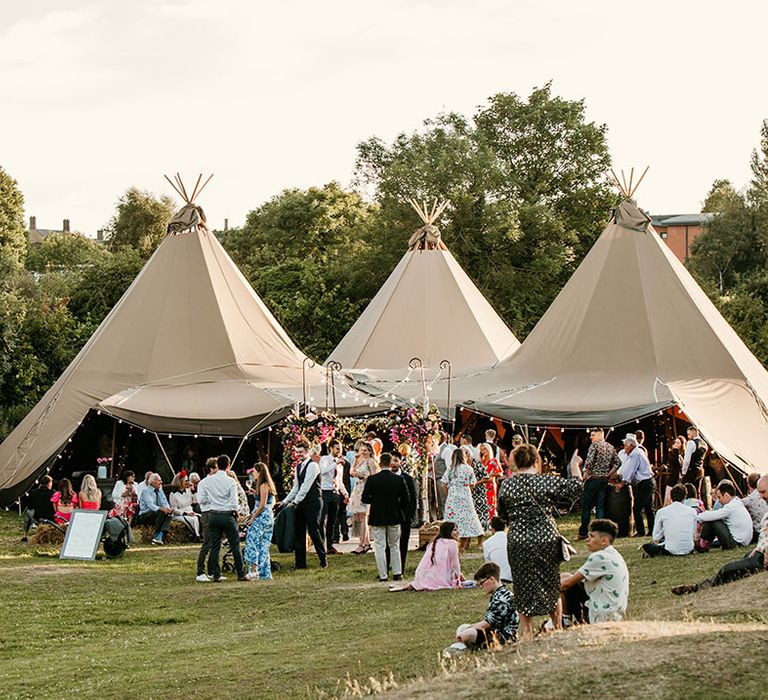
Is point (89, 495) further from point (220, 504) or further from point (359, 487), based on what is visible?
point (220, 504)

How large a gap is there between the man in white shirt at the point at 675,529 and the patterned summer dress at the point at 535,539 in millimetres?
5762

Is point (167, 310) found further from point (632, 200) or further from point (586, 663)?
point (586, 663)

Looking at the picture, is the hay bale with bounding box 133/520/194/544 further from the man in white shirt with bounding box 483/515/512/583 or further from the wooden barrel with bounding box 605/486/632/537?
the man in white shirt with bounding box 483/515/512/583

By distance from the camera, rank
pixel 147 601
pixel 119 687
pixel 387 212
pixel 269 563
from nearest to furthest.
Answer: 1. pixel 119 687
2. pixel 147 601
3. pixel 269 563
4. pixel 387 212

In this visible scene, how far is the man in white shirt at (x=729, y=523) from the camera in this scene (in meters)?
15.1

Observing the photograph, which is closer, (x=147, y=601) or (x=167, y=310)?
(x=147, y=601)

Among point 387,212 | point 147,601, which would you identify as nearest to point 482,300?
point 387,212

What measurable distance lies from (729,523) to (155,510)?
8.62 meters

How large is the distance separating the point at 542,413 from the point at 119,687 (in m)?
13.6

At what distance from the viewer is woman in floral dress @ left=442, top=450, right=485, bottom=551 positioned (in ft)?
55.8

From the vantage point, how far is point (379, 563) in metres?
14.8

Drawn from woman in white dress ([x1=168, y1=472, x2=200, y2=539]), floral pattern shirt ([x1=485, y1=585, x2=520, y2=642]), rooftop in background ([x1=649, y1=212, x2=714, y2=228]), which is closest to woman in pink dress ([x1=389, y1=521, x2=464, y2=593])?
floral pattern shirt ([x1=485, y1=585, x2=520, y2=642])

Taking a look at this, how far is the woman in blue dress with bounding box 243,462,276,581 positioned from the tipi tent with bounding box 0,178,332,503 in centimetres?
782

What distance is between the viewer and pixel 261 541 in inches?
606
